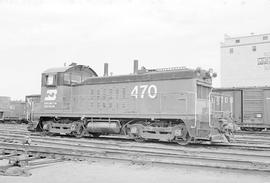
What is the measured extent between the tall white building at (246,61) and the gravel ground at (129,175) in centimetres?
5618

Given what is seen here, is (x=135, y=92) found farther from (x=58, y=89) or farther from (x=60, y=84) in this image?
(x=58, y=89)

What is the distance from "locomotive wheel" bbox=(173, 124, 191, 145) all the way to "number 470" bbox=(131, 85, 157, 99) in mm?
1876

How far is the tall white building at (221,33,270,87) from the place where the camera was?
60.8m

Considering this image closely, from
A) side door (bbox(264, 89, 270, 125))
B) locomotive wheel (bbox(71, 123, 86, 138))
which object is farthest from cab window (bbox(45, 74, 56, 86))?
side door (bbox(264, 89, 270, 125))

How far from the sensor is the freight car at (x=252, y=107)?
20.3m

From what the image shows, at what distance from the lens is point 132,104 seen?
14461mm

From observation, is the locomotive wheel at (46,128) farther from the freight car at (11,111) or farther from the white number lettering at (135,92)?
the freight car at (11,111)

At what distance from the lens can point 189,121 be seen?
41.3ft

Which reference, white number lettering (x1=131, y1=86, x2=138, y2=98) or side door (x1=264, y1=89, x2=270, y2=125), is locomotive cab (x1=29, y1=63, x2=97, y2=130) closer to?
white number lettering (x1=131, y1=86, x2=138, y2=98)

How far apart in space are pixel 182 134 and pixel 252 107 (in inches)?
385

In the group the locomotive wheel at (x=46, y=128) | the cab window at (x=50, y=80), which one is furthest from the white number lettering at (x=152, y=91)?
the locomotive wheel at (x=46, y=128)

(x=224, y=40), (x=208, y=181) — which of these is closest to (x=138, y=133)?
(x=208, y=181)

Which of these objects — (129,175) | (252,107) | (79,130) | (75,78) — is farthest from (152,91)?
(252,107)

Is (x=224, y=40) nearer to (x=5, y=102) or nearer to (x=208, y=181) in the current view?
(x=5, y=102)
